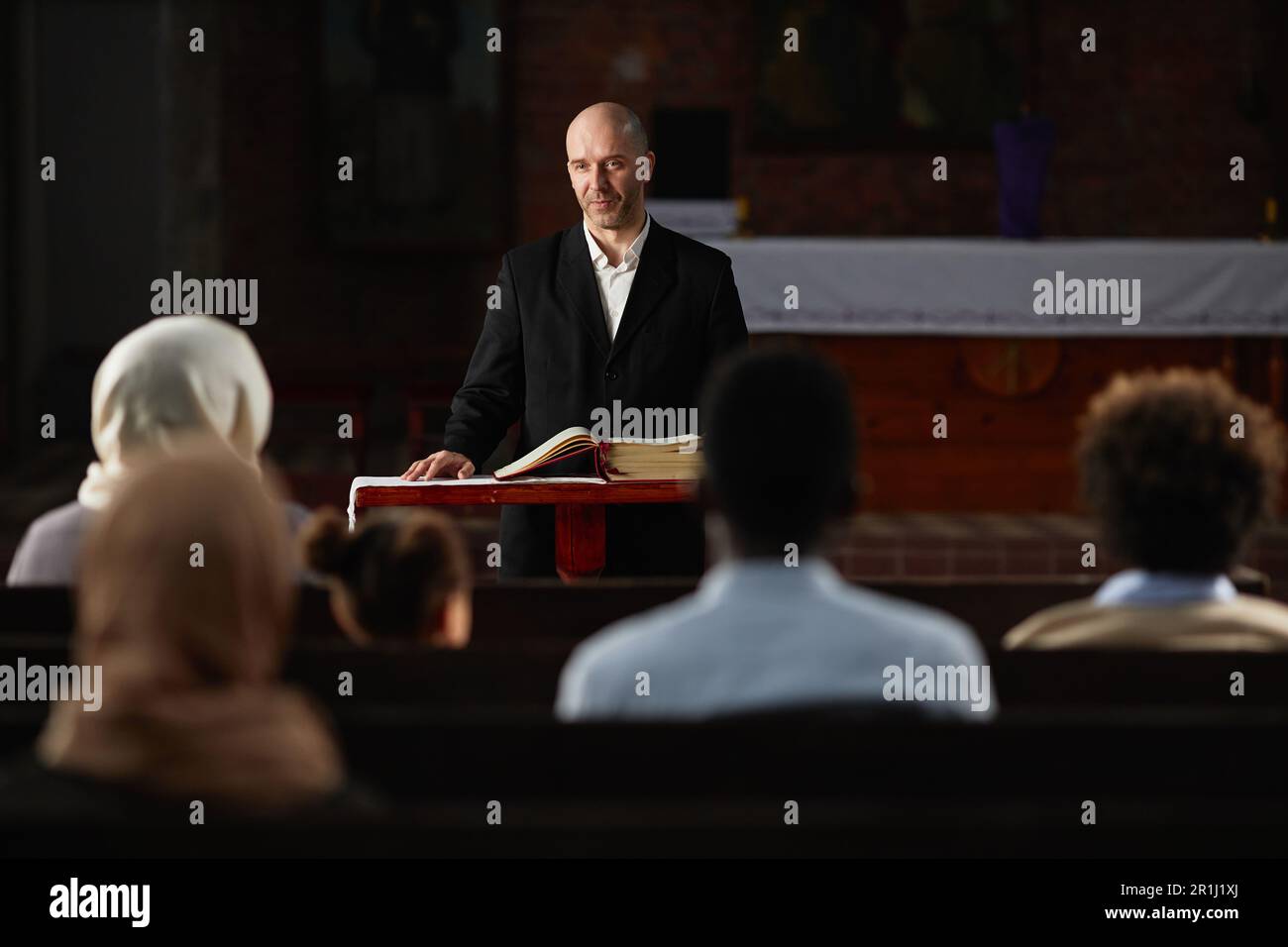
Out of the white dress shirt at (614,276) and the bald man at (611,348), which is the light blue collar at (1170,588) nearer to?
the bald man at (611,348)

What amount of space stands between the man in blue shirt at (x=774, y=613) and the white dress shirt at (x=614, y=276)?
217cm

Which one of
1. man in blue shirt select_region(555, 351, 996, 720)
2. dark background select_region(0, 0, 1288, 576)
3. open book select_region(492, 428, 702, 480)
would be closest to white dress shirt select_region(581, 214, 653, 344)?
open book select_region(492, 428, 702, 480)

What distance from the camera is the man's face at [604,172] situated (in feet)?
12.2

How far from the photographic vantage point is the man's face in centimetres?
373

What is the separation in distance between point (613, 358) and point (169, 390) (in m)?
1.51

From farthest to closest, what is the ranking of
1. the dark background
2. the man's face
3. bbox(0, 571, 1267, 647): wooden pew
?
the dark background < the man's face < bbox(0, 571, 1267, 647): wooden pew

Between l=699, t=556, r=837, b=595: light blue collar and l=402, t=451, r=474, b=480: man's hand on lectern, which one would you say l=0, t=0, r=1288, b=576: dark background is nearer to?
l=402, t=451, r=474, b=480: man's hand on lectern

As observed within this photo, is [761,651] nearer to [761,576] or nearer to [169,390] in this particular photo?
[761,576]

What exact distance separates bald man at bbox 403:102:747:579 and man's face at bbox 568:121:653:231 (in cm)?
2

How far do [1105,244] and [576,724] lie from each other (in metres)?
6.23

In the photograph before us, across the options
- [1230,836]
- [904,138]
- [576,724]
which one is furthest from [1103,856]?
[904,138]

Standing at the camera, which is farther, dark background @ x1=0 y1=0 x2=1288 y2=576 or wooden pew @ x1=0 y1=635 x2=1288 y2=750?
dark background @ x1=0 y1=0 x2=1288 y2=576

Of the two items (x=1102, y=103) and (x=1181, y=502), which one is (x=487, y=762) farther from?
A: (x=1102, y=103)

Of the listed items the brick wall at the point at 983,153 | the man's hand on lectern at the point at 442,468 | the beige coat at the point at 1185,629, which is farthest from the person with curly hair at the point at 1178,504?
the brick wall at the point at 983,153
